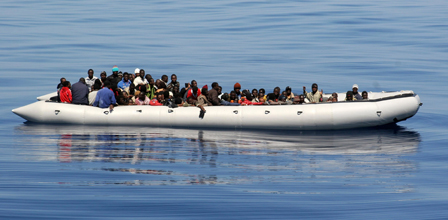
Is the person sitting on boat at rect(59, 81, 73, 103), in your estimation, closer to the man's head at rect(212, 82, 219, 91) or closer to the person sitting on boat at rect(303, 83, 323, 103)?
the man's head at rect(212, 82, 219, 91)

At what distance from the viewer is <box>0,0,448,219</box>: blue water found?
452 inches

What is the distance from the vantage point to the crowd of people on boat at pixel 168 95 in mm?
20797

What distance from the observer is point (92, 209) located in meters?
11.1

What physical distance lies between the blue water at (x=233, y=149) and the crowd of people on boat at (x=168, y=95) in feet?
4.06

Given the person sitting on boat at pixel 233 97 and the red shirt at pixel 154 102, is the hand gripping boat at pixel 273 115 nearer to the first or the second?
the red shirt at pixel 154 102

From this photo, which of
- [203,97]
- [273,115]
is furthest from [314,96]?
[203,97]

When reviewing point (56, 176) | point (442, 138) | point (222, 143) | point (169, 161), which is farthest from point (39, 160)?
point (442, 138)

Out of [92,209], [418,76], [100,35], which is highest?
[100,35]

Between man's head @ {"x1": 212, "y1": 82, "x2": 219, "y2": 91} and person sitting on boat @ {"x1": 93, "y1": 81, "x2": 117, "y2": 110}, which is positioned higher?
man's head @ {"x1": 212, "y1": 82, "x2": 219, "y2": 91}

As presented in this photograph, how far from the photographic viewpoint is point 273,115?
2017 centimetres

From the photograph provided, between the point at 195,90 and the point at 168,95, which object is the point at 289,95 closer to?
the point at 195,90

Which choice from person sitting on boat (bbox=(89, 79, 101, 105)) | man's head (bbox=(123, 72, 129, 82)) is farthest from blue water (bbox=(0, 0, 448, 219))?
man's head (bbox=(123, 72, 129, 82))

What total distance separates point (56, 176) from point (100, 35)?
3955cm

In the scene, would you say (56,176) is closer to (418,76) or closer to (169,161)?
(169,161)
